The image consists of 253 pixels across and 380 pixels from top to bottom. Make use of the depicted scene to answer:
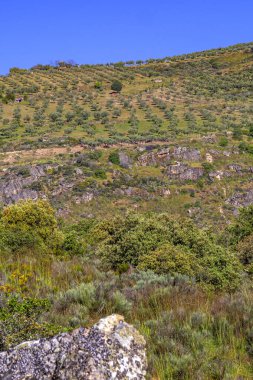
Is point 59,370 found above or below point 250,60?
below

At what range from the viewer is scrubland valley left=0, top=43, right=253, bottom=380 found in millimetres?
4188

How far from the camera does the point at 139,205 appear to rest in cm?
3753

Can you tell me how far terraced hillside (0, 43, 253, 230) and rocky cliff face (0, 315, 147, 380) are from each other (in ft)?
104

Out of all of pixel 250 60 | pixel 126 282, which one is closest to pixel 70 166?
pixel 126 282

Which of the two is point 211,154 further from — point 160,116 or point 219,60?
point 219,60

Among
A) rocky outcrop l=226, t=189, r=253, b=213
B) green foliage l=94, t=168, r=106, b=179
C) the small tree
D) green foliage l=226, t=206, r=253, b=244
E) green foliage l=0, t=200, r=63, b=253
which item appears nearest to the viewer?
green foliage l=0, t=200, r=63, b=253

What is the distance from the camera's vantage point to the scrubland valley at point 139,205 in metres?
4.19

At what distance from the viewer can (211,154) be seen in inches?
1773

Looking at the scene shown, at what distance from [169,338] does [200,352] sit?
43cm

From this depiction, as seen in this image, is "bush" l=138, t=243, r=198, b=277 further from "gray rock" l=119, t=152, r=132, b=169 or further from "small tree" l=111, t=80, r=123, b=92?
"small tree" l=111, t=80, r=123, b=92

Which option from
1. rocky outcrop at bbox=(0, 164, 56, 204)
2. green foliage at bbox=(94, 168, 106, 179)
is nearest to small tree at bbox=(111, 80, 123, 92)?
green foliage at bbox=(94, 168, 106, 179)

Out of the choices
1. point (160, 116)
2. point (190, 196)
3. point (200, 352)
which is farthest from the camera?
point (160, 116)

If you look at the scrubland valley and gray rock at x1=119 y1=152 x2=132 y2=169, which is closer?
the scrubland valley

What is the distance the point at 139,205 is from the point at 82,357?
3459 centimetres
